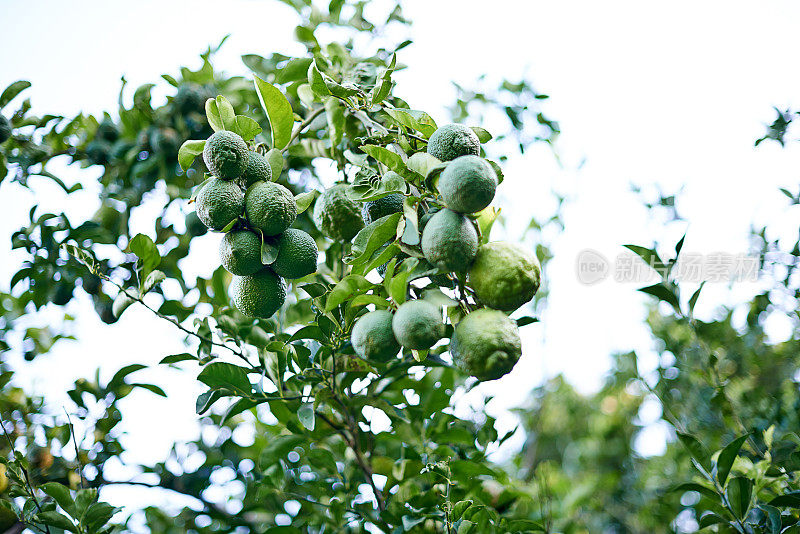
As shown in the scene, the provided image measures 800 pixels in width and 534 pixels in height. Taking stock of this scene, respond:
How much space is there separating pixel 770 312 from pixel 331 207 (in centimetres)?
178

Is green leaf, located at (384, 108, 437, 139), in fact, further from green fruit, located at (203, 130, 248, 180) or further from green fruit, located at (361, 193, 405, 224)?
green fruit, located at (203, 130, 248, 180)

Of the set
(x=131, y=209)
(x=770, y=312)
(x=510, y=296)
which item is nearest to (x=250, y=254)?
(x=510, y=296)

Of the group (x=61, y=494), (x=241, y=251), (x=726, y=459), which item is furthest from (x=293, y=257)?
(x=726, y=459)

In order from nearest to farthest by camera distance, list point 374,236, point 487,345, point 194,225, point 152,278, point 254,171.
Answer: point 487,345 < point 374,236 < point 254,171 < point 152,278 < point 194,225

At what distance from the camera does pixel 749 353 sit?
2.30 metres

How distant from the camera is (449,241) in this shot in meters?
0.79

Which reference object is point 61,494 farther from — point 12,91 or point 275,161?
point 12,91

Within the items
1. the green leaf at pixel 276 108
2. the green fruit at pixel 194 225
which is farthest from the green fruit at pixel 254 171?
the green fruit at pixel 194 225

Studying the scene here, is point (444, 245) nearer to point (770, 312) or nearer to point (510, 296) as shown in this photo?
point (510, 296)

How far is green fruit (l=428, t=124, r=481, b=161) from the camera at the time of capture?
2.92ft

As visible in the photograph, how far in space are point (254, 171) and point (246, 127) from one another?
0.11 m

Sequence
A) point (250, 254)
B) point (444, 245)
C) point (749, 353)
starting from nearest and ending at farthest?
point (444, 245), point (250, 254), point (749, 353)

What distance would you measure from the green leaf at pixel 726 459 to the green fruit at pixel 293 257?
95cm

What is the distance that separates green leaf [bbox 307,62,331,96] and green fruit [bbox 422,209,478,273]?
0.42 m
